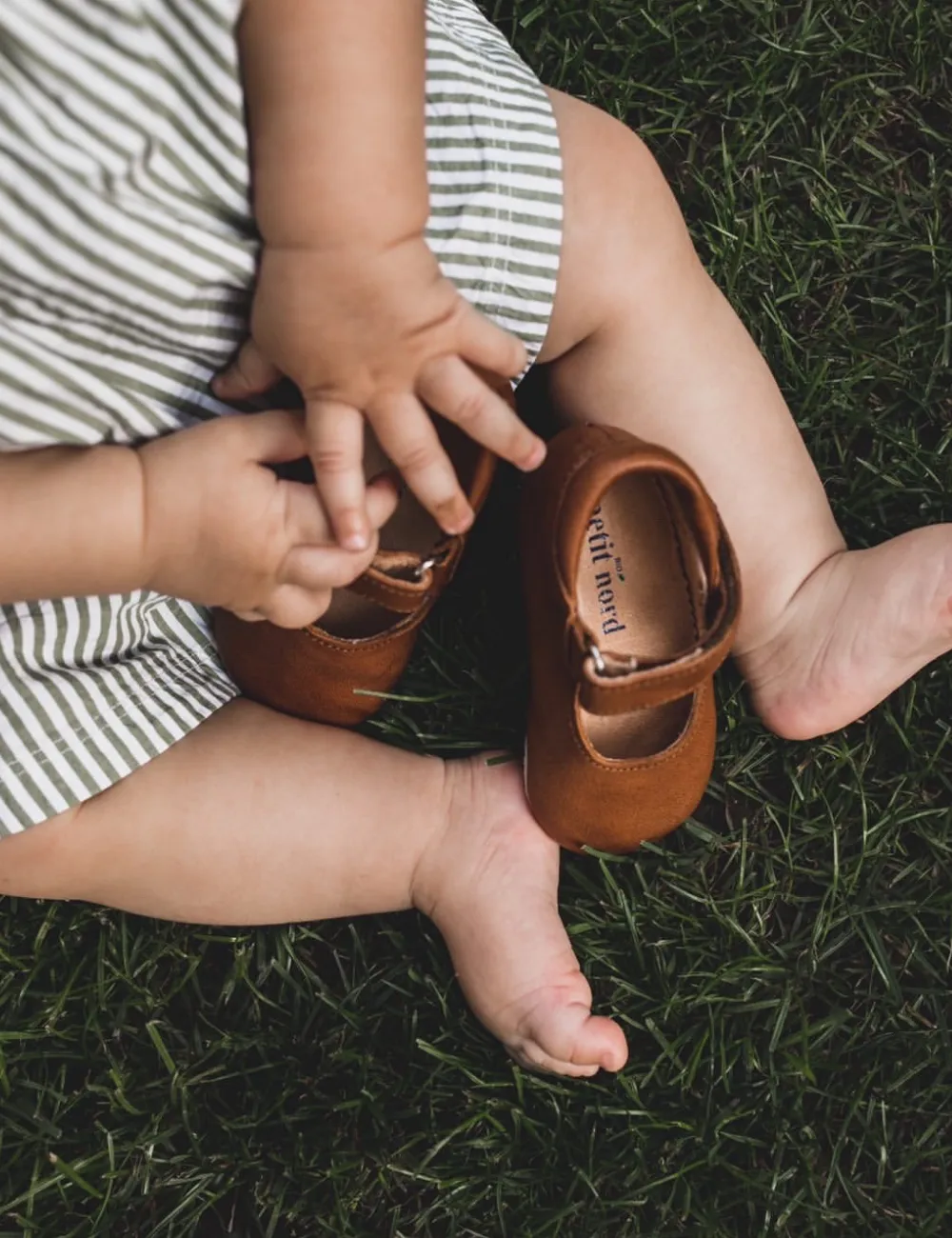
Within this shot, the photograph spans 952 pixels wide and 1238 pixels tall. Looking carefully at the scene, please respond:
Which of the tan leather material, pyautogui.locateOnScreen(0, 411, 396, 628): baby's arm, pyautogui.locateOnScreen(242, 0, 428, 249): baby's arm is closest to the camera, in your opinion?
pyautogui.locateOnScreen(242, 0, 428, 249): baby's arm

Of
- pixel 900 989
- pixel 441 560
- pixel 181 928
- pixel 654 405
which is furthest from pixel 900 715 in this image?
pixel 181 928

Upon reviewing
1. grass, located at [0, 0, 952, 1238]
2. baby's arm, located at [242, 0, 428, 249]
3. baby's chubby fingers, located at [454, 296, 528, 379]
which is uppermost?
baby's arm, located at [242, 0, 428, 249]

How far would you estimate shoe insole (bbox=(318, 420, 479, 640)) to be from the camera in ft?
3.73

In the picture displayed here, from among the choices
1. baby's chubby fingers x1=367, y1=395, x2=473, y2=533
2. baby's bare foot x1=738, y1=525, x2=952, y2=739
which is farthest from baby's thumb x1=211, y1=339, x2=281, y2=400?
baby's bare foot x1=738, y1=525, x2=952, y2=739

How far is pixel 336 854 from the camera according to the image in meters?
1.27

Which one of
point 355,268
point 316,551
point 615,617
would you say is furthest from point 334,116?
point 615,617

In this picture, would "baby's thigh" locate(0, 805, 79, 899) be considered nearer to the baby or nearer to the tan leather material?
the baby

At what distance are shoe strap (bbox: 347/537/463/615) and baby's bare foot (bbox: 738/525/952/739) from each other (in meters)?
0.37

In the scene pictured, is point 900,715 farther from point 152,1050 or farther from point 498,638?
point 152,1050

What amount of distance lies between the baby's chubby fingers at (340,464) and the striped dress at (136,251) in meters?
0.13

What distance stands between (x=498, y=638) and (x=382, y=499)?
364mm

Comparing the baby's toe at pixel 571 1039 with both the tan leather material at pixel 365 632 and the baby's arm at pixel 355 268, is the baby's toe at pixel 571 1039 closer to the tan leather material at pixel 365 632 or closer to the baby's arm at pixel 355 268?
the tan leather material at pixel 365 632

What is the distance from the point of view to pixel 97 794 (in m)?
1.21

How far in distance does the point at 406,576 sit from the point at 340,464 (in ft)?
0.61
